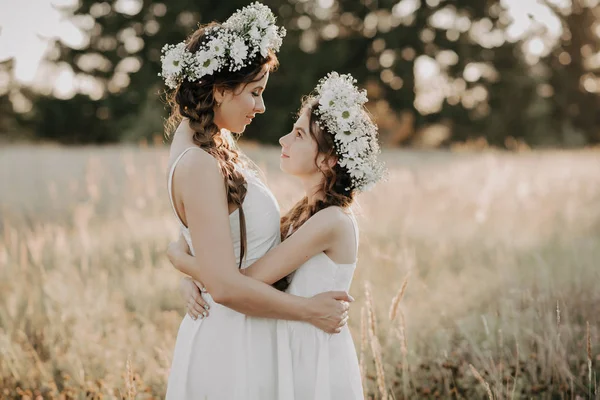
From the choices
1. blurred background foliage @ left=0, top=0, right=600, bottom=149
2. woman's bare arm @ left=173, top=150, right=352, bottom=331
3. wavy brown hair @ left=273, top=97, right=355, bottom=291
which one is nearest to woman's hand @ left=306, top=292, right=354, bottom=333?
woman's bare arm @ left=173, top=150, right=352, bottom=331

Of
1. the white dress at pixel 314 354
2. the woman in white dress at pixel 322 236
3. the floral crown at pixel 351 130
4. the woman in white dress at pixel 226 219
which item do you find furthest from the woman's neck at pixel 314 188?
the white dress at pixel 314 354

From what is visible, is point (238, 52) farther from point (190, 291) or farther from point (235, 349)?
point (235, 349)

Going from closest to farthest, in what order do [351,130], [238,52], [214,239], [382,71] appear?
[214,239]
[238,52]
[351,130]
[382,71]

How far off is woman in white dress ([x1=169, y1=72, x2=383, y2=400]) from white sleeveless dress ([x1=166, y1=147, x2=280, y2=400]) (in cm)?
7

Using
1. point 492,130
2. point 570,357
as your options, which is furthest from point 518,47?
point 570,357

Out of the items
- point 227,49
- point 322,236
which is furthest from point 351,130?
point 227,49

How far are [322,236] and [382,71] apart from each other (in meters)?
26.6

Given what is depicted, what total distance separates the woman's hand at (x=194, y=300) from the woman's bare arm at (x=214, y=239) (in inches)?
10.5

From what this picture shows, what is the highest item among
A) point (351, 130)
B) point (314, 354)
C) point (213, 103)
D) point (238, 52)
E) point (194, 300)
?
point (238, 52)

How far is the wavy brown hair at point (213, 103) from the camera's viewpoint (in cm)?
Result: 262

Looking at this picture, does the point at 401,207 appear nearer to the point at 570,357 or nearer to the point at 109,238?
the point at 109,238

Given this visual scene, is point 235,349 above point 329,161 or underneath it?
underneath

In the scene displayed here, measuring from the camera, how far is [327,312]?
258cm

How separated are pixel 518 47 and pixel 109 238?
2462 cm
